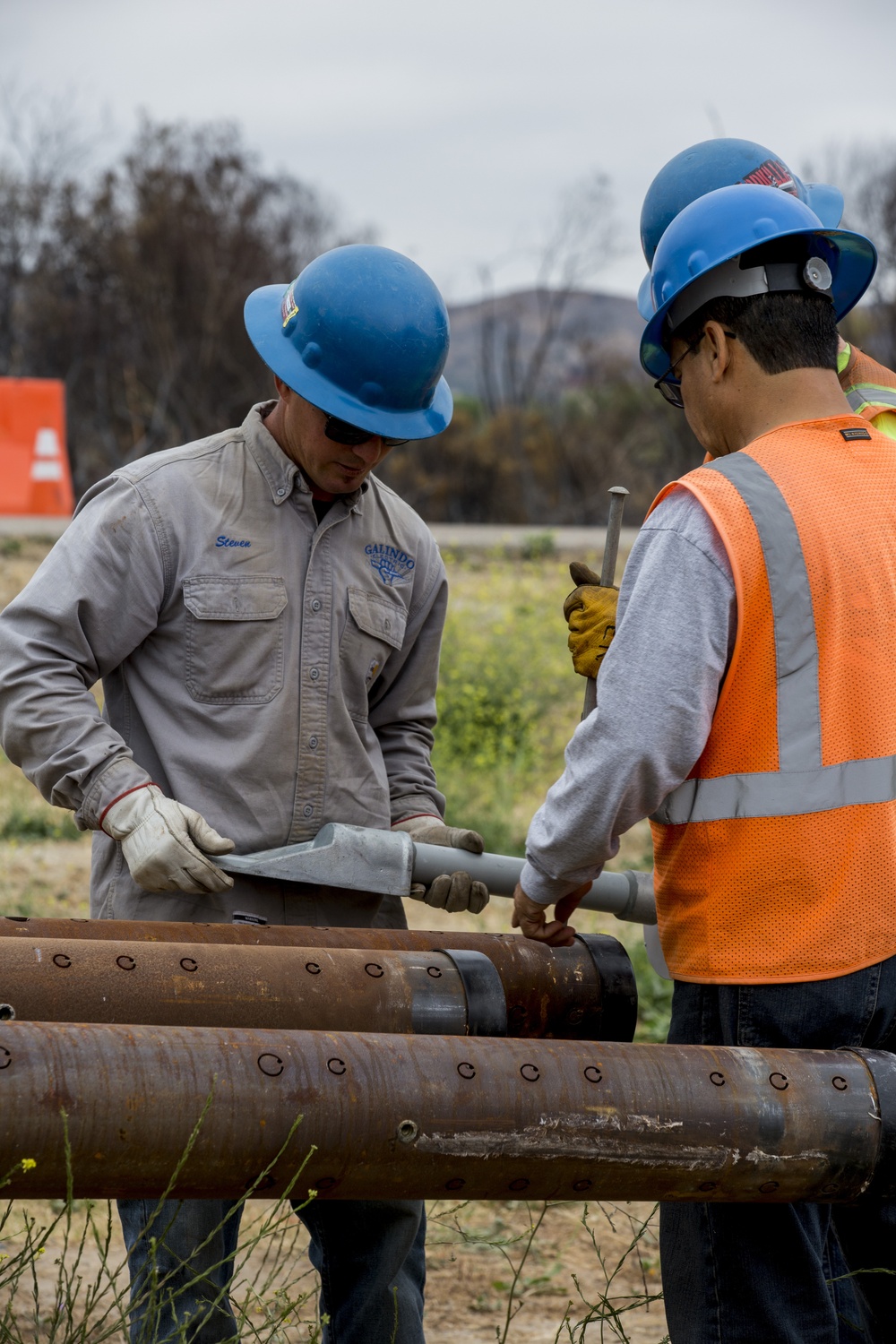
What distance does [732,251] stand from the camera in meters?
2.08

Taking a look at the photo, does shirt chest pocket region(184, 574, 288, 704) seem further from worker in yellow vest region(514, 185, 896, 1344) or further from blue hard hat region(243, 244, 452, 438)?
worker in yellow vest region(514, 185, 896, 1344)

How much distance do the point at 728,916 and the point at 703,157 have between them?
1.51m

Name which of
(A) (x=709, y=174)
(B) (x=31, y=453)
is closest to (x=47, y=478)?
(B) (x=31, y=453)

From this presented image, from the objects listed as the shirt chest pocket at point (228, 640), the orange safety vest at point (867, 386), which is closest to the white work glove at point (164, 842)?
the shirt chest pocket at point (228, 640)

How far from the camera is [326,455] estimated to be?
2725 millimetres

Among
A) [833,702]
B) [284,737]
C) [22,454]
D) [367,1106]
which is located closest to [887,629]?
[833,702]

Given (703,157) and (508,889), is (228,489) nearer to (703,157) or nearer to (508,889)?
(508,889)

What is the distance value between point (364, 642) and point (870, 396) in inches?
41.9

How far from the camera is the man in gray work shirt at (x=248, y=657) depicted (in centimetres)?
256

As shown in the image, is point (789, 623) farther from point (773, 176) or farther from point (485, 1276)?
point (485, 1276)

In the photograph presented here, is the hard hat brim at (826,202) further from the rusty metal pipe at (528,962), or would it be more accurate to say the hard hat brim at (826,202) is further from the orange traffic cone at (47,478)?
the orange traffic cone at (47,478)

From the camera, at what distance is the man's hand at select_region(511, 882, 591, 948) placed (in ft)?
7.84

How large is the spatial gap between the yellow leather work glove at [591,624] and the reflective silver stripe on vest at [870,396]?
705 millimetres

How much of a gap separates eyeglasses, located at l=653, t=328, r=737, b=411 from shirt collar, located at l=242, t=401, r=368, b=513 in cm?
66
